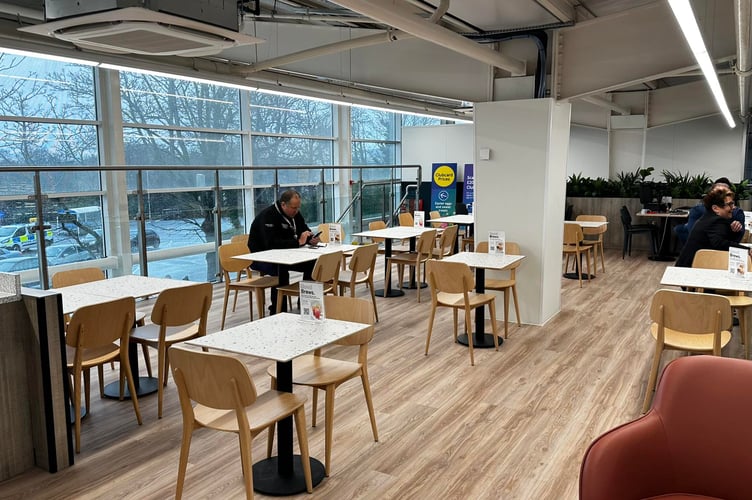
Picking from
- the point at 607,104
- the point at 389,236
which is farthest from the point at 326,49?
the point at 607,104

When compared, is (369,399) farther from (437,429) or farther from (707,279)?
(707,279)

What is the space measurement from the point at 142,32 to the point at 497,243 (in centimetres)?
366

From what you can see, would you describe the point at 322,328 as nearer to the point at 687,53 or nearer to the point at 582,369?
the point at 582,369

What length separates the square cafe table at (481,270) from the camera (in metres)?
5.50

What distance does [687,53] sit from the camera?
5793mm

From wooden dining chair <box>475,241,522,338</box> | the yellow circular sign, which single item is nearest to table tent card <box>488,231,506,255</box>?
wooden dining chair <box>475,241,522,338</box>

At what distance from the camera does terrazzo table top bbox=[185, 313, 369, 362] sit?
3.02 meters

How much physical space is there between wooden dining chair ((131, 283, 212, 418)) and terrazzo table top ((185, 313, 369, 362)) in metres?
0.89

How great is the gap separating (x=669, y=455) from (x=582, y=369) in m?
2.87

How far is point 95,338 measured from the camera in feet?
12.1

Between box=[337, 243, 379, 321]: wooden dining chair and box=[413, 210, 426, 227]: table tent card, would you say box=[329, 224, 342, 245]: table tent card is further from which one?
box=[413, 210, 426, 227]: table tent card

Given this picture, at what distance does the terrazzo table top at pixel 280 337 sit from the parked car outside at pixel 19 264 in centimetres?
369

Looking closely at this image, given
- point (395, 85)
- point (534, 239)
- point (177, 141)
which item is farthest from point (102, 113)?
point (534, 239)

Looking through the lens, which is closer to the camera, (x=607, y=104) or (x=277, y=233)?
(x=277, y=233)
